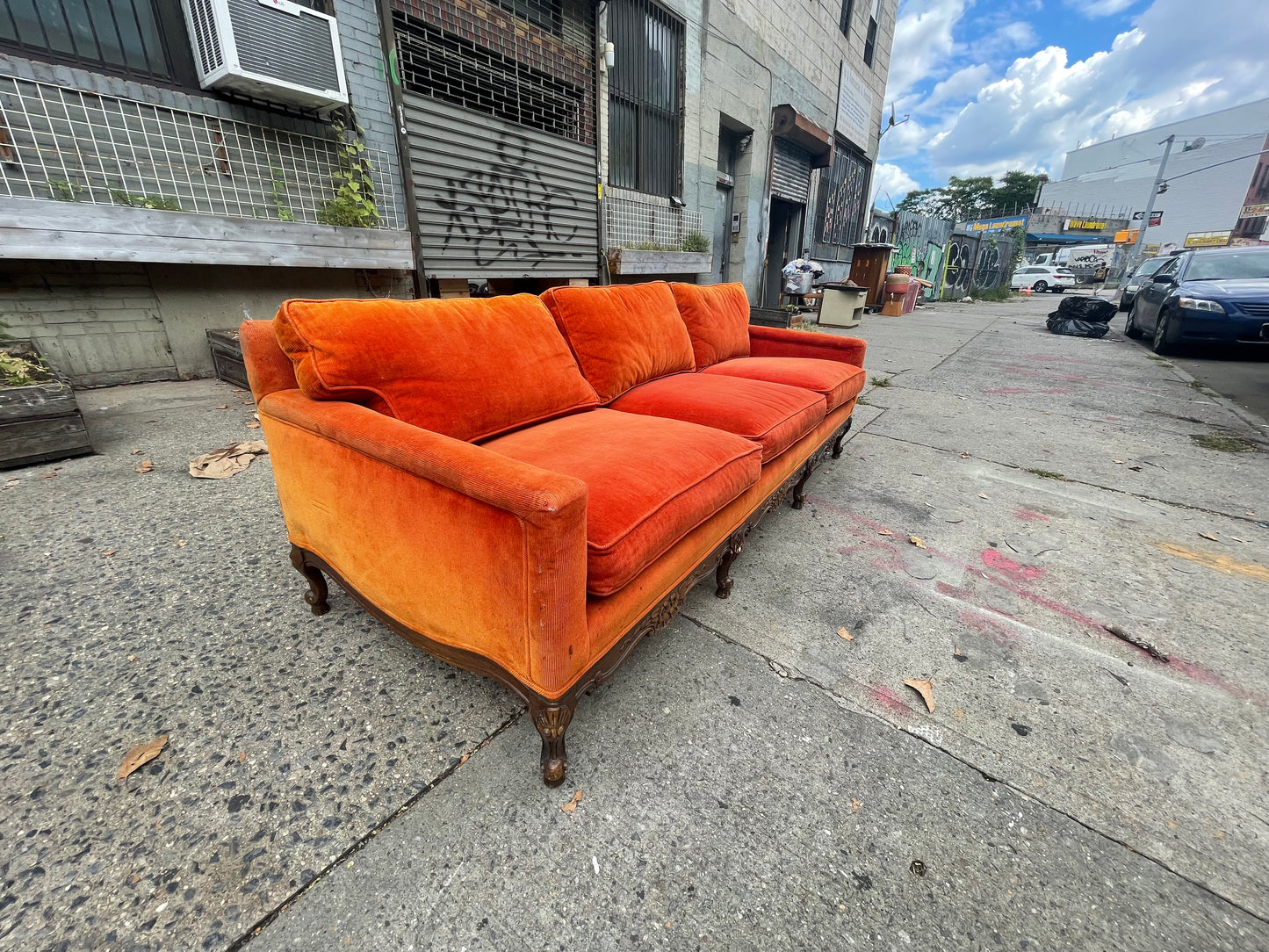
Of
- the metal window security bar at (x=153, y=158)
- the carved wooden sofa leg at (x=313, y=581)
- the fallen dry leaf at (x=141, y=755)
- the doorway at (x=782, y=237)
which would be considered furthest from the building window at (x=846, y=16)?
the fallen dry leaf at (x=141, y=755)

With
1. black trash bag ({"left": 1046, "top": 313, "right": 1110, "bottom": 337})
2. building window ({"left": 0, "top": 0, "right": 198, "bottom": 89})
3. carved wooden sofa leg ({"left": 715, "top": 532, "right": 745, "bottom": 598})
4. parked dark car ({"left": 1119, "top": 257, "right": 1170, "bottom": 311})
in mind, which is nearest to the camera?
carved wooden sofa leg ({"left": 715, "top": 532, "right": 745, "bottom": 598})

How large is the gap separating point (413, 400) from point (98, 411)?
328cm

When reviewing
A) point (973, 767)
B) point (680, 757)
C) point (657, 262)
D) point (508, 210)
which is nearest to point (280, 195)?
point (508, 210)

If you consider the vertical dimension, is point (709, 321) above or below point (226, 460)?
above

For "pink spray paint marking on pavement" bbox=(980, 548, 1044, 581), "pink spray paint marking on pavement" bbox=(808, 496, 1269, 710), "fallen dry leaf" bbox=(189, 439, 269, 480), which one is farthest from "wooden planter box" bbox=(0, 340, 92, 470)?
"pink spray paint marking on pavement" bbox=(980, 548, 1044, 581)

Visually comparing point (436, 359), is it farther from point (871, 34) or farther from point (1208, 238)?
point (1208, 238)

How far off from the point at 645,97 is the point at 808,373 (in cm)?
568

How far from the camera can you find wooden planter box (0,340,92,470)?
237 cm

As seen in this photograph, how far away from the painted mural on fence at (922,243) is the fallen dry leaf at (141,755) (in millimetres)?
18062

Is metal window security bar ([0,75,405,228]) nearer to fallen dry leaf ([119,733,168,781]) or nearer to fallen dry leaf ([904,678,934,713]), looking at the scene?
fallen dry leaf ([119,733,168,781])

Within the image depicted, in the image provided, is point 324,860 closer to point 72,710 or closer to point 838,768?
point 72,710

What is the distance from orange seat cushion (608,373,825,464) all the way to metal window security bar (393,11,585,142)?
3734 mm

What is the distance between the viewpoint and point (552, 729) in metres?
1.13

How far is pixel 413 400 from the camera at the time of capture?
1.44 metres
